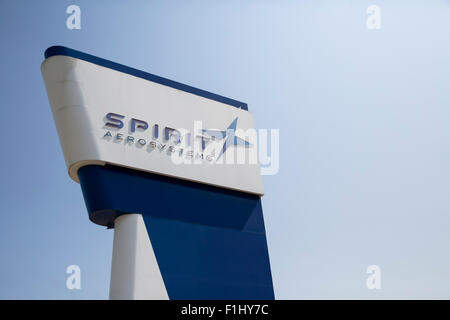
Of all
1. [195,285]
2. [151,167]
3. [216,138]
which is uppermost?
[216,138]

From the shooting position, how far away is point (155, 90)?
50.5 feet

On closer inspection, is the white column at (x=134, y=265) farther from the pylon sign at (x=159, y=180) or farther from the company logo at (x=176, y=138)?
the company logo at (x=176, y=138)

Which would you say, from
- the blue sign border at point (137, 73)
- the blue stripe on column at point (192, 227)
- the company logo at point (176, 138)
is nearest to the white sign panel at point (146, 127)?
the company logo at point (176, 138)

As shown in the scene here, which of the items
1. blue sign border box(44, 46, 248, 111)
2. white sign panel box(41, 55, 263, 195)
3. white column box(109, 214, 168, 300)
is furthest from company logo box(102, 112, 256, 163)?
white column box(109, 214, 168, 300)

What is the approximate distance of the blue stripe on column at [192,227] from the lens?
1343cm

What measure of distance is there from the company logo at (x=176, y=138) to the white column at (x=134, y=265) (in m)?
2.14

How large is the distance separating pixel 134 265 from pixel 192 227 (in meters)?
2.16

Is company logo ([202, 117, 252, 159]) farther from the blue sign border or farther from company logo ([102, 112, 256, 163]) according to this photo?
the blue sign border

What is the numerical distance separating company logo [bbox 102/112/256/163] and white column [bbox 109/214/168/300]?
7.03 ft

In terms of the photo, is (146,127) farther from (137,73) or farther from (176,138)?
(137,73)
